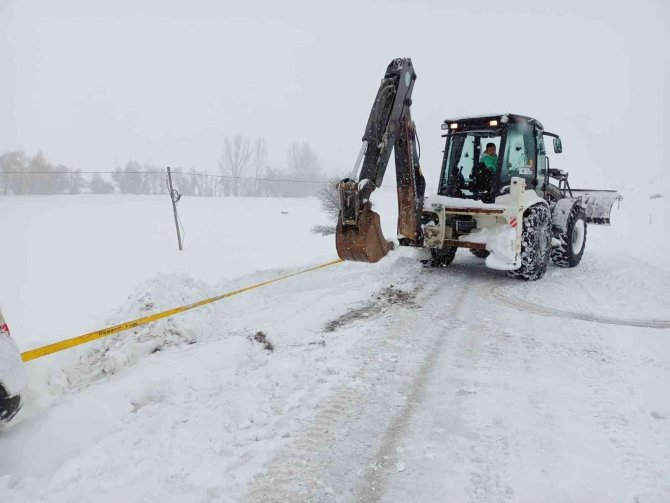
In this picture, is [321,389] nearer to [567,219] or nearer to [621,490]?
[621,490]

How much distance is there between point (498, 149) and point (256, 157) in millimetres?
63136

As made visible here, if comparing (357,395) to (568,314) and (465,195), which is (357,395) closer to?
(568,314)

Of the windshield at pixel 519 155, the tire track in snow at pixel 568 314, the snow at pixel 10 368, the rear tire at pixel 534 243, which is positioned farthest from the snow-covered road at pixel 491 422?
the windshield at pixel 519 155

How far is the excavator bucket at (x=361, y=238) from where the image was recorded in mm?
5828

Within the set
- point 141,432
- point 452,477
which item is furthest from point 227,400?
point 452,477

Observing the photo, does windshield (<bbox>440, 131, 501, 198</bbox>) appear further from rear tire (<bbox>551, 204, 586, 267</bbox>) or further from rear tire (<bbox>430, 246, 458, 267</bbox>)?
rear tire (<bbox>551, 204, 586, 267</bbox>)

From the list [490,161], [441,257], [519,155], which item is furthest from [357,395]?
[519,155]

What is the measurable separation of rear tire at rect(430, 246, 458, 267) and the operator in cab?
163cm

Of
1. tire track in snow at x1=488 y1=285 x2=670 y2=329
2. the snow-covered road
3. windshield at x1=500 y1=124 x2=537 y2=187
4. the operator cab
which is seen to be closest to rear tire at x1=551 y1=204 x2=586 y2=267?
the operator cab

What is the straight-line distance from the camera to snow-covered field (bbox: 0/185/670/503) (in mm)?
2502

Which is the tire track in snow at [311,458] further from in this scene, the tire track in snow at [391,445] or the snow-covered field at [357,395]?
the tire track in snow at [391,445]

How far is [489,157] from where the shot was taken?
7.84m

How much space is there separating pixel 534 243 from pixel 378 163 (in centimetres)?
312

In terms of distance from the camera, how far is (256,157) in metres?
67.7
